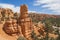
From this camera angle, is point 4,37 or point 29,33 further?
point 29,33

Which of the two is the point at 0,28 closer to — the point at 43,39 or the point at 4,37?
the point at 4,37

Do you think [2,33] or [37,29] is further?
[37,29]

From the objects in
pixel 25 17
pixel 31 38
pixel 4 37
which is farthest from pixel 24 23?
pixel 4 37

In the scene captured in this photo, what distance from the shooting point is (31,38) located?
173 feet

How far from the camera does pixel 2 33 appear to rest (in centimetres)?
4931

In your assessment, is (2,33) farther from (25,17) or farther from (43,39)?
(43,39)

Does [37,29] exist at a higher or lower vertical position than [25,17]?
lower

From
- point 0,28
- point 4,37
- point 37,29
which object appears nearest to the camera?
point 4,37

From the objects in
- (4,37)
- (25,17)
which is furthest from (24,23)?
(4,37)

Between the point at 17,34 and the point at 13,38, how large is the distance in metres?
2.71

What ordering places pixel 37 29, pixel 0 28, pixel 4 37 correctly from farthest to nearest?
1. pixel 37 29
2. pixel 0 28
3. pixel 4 37

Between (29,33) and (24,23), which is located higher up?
(24,23)

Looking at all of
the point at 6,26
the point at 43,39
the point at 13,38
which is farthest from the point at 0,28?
the point at 43,39

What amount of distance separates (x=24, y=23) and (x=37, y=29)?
376 inches
